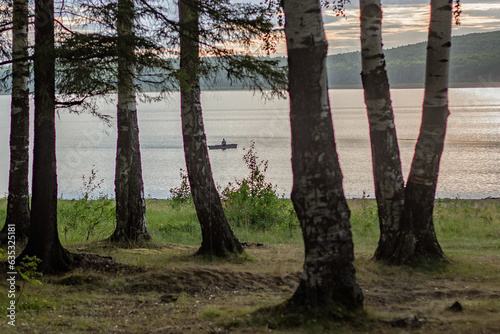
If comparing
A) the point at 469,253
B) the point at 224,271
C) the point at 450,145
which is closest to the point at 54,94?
the point at 224,271

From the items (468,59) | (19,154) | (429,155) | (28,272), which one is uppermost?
(468,59)

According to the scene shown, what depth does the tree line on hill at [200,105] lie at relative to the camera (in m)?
5.27

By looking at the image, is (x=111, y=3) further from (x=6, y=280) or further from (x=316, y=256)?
(x=316, y=256)

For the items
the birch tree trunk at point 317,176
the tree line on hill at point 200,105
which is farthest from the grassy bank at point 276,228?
the birch tree trunk at point 317,176

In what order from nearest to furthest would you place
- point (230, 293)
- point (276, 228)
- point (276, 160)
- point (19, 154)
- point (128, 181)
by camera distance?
point (230, 293), point (19, 154), point (128, 181), point (276, 228), point (276, 160)

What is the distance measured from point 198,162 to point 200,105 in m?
1.03

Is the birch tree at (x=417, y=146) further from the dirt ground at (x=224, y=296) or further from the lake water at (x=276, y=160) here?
the lake water at (x=276, y=160)

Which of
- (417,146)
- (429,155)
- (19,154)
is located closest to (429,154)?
(429,155)

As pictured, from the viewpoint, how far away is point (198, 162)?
9.36 metres

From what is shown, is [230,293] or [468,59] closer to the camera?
[230,293]

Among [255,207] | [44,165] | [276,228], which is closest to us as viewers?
[44,165]

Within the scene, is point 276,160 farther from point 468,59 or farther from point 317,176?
point 468,59

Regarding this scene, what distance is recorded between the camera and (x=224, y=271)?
8.12m

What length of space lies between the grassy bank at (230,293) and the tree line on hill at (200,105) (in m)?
0.40
